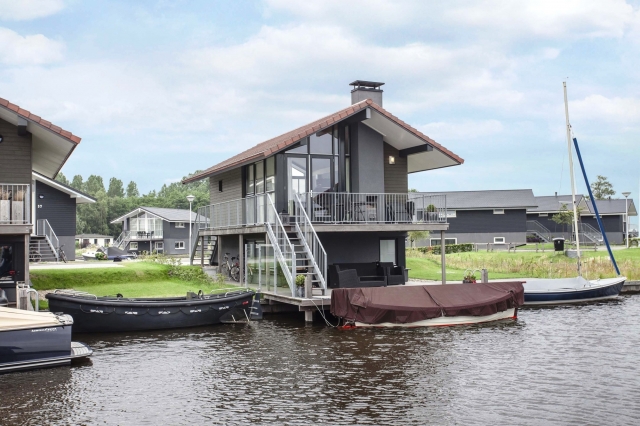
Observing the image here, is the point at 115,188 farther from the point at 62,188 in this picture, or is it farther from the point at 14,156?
the point at 14,156

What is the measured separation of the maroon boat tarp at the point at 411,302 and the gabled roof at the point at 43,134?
382 inches

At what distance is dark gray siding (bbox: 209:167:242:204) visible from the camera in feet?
98.9

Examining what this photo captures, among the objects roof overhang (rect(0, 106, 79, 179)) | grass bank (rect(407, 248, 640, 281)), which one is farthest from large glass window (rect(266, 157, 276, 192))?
grass bank (rect(407, 248, 640, 281))

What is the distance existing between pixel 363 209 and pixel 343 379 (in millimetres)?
11877

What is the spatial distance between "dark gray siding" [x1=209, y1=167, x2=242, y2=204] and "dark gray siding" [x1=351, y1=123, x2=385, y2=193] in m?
6.20

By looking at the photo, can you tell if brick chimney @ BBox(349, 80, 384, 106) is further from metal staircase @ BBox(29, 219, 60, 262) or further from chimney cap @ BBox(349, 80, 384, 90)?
metal staircase @ BBox(29, 219, 60, 262)

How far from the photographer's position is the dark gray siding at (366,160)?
26.0m

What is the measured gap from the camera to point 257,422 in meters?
10.4

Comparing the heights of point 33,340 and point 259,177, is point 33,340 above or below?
below

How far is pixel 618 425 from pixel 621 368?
428cm

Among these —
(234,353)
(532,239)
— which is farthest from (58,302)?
(532,239)

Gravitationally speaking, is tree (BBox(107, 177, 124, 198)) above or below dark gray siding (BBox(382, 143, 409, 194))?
above

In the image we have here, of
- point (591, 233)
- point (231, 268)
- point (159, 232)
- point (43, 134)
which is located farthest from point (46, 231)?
point (591, 233)

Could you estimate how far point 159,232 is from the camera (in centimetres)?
6819
